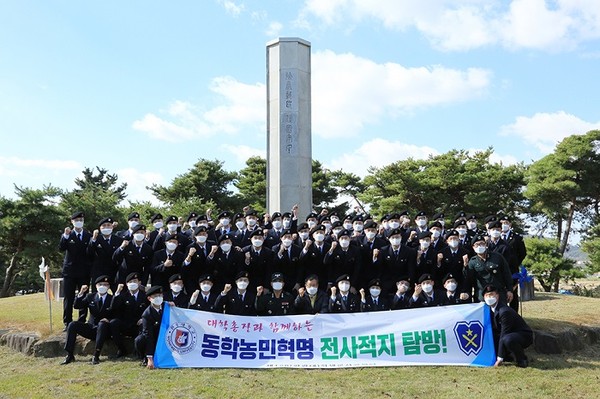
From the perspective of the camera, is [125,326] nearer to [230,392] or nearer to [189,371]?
[189,371]

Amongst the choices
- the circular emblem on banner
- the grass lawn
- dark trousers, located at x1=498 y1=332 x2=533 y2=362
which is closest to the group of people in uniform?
the circular emblem on banner

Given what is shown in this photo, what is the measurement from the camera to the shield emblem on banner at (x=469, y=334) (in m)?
7.18

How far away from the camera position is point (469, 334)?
285 inches

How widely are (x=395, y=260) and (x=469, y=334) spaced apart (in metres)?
1.85

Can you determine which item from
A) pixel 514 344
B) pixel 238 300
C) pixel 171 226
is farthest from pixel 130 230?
pixel 514 344

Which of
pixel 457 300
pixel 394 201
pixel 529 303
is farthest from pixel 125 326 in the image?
pixel 394 201

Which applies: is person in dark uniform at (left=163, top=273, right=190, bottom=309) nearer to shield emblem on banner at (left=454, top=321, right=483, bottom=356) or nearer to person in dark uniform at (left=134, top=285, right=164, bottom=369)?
person in dark uniform at (left=134, top=285, right=164, bottom=369)

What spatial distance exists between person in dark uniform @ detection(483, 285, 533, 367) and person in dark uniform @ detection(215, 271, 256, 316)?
142 inches

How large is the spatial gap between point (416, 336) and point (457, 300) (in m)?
1.17

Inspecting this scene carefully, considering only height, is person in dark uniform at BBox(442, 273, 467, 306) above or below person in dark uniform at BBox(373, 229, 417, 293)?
below

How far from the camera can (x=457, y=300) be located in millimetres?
7984

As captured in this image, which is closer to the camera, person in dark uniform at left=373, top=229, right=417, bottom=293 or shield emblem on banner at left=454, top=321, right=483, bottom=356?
shield emblem on banner at left=454, top=321, right=483, bottom=356

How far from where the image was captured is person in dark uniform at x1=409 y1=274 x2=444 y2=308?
7.96 metres

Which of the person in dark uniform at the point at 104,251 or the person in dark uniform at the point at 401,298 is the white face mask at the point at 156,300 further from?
the person in dark uniform at the point at 401,298
